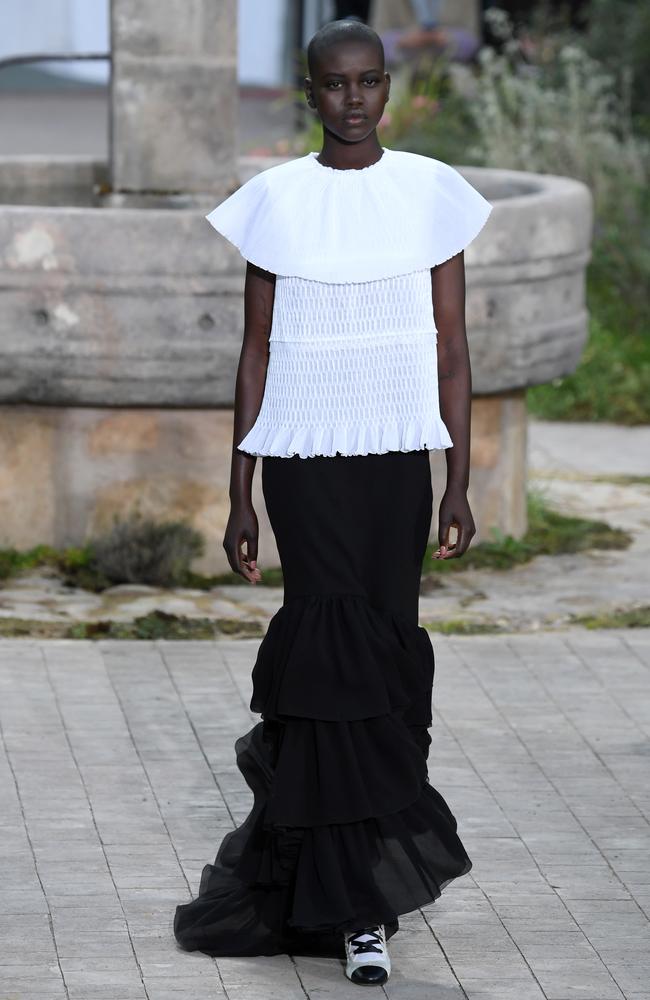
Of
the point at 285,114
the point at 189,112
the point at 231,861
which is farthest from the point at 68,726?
the point at 285,114

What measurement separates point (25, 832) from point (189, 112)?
149 inches

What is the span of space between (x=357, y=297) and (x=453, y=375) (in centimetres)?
27

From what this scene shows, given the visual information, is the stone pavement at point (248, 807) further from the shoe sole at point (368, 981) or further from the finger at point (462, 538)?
the finger at point (462, 538)

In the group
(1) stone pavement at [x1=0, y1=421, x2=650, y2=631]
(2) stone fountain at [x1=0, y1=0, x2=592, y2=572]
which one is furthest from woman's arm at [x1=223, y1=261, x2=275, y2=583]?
(2) stone fountain at [x1=0, y1=0, x2=592, y2=572]

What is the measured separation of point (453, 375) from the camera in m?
4.12

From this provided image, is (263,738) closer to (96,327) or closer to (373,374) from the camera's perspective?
(373,374)

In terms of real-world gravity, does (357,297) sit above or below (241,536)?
above

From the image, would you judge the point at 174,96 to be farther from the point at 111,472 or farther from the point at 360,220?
the point at 360,220

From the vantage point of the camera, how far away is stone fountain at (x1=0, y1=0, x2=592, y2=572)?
23.1 ft

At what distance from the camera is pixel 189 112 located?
7.86m

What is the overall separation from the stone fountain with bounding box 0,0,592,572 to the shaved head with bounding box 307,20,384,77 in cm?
297

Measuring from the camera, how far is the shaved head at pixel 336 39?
3.95 metres

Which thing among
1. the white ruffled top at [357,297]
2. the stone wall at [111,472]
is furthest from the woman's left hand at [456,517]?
the stone wall at [111,472]

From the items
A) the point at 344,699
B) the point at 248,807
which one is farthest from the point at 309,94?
the point at 248,807
